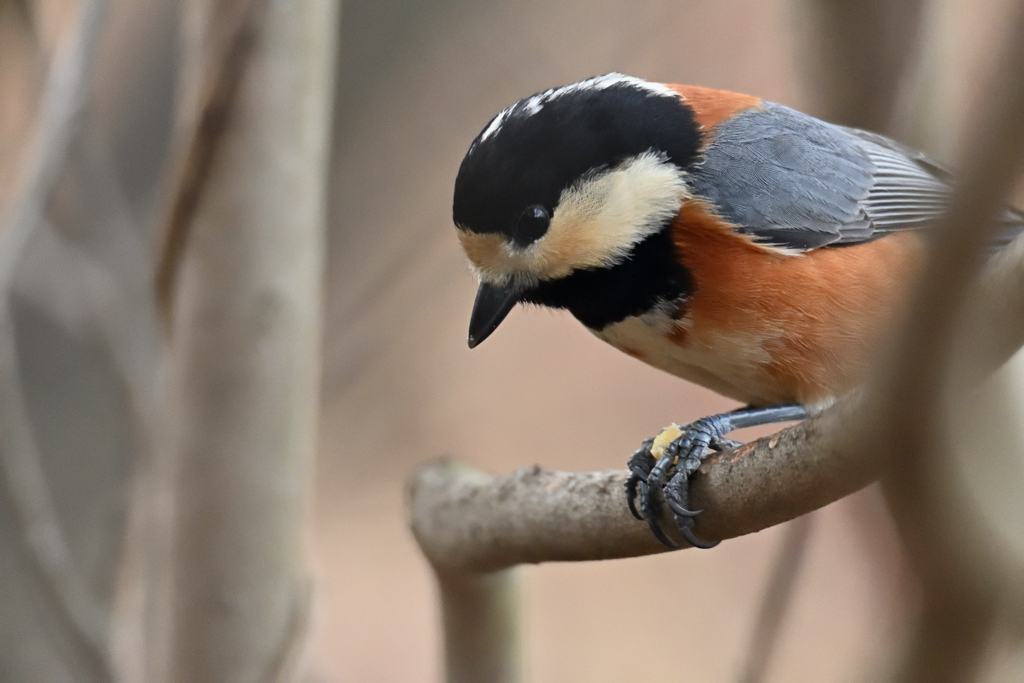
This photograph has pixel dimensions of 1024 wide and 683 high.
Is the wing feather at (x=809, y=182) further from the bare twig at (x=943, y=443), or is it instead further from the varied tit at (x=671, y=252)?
the bare twig at (x=943, y=443)

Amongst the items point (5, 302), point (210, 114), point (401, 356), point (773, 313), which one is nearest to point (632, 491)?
point (773, 313)

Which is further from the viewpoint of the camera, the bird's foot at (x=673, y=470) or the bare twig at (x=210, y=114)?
the bare twig at (x=210, y=114)

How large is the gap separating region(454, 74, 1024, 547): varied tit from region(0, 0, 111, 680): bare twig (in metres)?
0.55

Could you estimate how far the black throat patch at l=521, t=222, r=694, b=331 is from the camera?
1.29 m

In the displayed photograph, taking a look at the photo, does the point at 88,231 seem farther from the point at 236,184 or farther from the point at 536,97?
the point at 536,97

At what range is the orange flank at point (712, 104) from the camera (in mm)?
1432

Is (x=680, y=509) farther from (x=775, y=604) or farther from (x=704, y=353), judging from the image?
(x=704, y=353)

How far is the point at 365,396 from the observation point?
3.54 meters

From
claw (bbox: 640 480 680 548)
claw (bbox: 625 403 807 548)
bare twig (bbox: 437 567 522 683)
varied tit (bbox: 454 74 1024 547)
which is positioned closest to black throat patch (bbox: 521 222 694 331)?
varied tit (bbox: 454 74 1024 547)

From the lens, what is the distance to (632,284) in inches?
51.4

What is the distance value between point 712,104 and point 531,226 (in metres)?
0.40

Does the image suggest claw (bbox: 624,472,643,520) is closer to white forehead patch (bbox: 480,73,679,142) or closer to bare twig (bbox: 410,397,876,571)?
bare twig (bbox: 410,397,876,571)

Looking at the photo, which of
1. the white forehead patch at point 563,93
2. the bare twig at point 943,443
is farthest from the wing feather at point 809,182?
the bare twig at point 943,443

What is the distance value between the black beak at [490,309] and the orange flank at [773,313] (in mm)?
237
